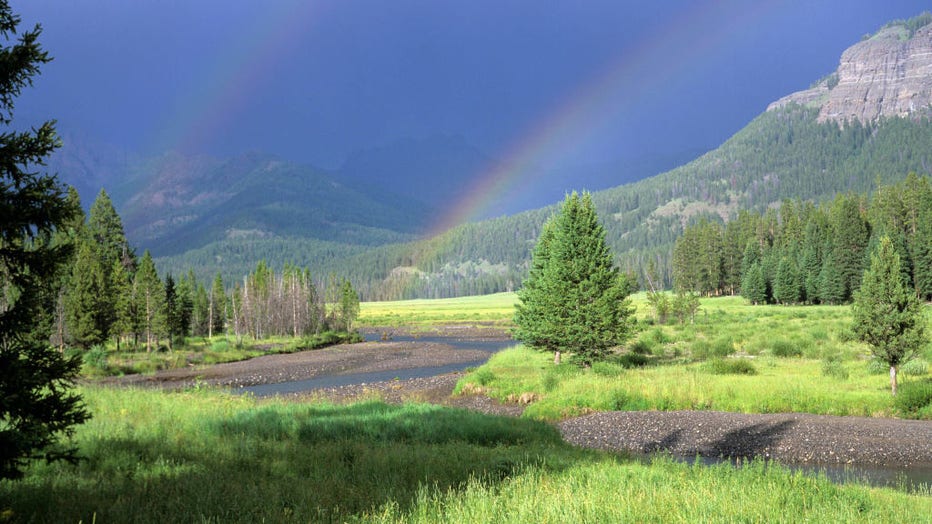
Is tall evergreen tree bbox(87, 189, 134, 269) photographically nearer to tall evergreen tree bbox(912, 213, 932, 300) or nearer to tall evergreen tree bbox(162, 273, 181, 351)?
tall evergreen tree bbox(162, 273, 181, 351)

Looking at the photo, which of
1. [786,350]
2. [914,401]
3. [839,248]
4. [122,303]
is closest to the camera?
[914,401]

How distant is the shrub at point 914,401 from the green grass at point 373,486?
46.6 ft

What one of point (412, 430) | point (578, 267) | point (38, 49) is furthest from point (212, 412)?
point (578, 267)

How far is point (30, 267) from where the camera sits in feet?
22.6

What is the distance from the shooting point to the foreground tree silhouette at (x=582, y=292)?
103 feet

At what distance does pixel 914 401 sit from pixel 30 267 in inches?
1087

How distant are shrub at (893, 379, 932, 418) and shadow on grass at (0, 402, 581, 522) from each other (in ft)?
49.0

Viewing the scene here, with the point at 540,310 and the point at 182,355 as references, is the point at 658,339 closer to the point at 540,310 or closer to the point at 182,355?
the point at 540,310

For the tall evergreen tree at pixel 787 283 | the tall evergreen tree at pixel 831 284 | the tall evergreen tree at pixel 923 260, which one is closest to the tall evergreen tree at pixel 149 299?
the tall evergreen tree at pixel 787 283

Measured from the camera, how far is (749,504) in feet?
24.2

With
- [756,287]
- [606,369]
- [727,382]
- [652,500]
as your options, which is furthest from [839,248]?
[652,500]

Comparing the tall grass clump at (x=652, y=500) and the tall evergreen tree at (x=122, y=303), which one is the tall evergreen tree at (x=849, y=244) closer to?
the tall grass clump at (x=652, y=500)

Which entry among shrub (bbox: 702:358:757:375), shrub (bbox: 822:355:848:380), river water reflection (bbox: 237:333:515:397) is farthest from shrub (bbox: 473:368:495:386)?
shrub (bbox: 822:355:848:380)

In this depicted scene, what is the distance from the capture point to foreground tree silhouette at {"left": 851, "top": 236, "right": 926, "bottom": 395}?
21.1 meters
